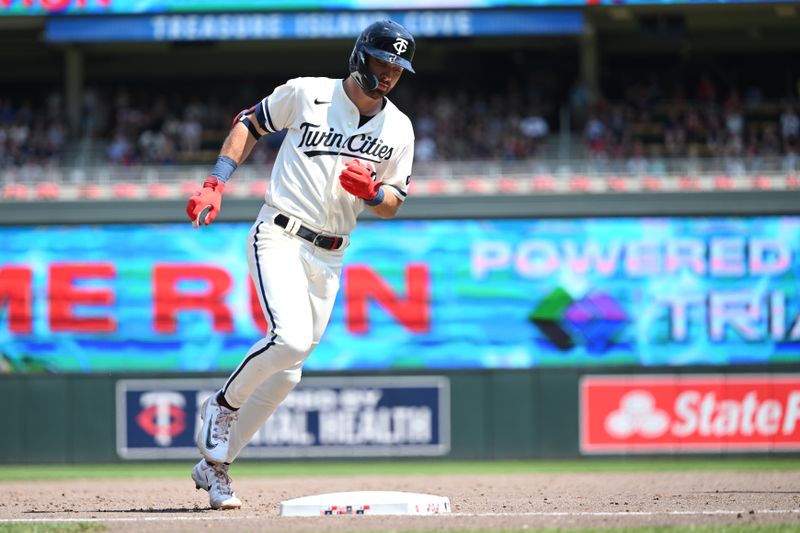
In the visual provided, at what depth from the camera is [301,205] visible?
6.14 metres

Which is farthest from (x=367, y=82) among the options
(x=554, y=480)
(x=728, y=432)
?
(x=728, y=432)

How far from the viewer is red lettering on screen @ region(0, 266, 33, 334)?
16.2 metres

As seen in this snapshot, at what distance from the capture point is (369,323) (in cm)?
1619

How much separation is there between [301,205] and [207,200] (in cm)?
47

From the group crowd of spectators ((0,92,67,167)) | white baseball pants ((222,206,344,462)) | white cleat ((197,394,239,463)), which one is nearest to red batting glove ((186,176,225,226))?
white baseball pants ((222,206,344,462))

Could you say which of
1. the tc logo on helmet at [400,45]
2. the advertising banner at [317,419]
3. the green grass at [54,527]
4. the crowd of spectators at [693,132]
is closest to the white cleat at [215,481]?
the green grass at [54,527]

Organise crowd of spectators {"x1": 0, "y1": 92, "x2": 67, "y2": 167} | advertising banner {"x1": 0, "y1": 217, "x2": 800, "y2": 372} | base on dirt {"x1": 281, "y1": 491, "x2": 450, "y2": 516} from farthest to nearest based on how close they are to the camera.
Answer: crowd of spectators {"x1": 0, "y1": 92, "x2": 67, "y2": 167} < advertising banner {"x1": 0, "y1": 217, "x2": 800, "y2": 372} < base on dirt {"x1": 281, "y1": 491, "x2": 450, "y2": 516}

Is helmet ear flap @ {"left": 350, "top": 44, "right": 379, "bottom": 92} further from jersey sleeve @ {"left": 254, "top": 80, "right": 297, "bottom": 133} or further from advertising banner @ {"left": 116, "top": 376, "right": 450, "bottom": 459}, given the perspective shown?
advertising banner @ {"left": 116, "top": 376, "right": 450, "bottom": 459}

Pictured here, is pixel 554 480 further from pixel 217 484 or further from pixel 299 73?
pixel 299 73

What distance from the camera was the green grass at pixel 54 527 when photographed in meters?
5.46

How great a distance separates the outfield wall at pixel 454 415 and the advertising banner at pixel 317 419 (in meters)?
0.01

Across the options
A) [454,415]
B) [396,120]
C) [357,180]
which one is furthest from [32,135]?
[357,180]

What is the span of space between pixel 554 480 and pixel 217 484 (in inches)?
171

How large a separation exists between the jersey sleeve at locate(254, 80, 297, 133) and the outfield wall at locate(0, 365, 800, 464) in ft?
23.9
